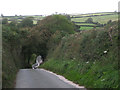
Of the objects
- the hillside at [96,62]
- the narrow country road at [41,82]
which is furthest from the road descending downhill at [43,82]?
the hillside at [96,62]

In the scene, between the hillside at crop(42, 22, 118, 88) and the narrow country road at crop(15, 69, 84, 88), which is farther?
the narrow country road at crop(15, 69, 84, 88)

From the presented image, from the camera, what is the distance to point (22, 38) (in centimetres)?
5478

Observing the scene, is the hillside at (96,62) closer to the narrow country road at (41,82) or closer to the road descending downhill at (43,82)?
the road descending downhill at (43,82)

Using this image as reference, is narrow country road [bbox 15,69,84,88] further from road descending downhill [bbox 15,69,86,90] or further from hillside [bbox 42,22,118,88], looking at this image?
hillside [bbox 42,22,118,88]

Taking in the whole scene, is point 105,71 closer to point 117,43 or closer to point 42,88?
point 117,43

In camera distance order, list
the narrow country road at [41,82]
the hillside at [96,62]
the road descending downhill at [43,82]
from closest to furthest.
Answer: the hillside at [96,62] < the narrow country road at [41,82] < the road descending downhill at [43,82]

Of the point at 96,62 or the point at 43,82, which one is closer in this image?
the point at 43,82

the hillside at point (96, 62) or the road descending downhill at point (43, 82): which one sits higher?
the hillside at point (96, 62)

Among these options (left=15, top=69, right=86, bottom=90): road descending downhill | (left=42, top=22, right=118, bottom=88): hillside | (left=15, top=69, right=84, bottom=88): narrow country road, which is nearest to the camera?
(left=42, top=22, right=118, bottom=88): hillside

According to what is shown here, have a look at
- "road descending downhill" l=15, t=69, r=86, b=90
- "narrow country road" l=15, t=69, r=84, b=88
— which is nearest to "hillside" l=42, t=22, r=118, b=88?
"road descending downhill" l=15, t=69, r=86, b=90

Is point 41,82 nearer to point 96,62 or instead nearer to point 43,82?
point 43,82

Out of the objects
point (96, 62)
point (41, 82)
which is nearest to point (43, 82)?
point (41, 82)

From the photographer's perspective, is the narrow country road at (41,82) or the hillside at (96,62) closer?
the hillside at (96,62)

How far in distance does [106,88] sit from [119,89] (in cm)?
123
